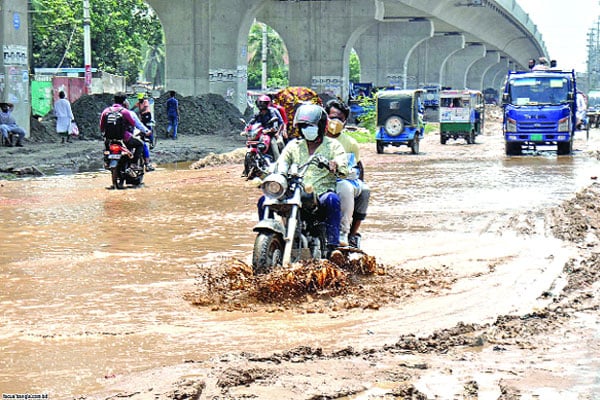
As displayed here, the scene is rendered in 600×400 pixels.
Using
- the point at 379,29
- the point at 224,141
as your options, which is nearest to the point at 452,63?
the point at 379,29

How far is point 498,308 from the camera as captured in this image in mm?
7168

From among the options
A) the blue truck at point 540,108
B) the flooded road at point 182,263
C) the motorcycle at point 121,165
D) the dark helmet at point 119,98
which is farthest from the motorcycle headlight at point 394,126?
the dark helmet at point 119,98

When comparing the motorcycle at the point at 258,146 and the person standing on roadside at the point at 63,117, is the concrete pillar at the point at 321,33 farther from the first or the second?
the motorcycle at the point at 258,146

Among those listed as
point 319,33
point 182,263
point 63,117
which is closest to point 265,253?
point 182,263

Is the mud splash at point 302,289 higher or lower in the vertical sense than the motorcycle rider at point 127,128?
lower

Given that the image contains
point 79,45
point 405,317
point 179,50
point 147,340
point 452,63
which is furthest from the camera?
point 452,63

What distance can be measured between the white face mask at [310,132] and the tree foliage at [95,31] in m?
46.7

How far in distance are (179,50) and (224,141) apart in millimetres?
8351

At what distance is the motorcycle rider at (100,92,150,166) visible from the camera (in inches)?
640

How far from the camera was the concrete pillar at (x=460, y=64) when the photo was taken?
8338cm

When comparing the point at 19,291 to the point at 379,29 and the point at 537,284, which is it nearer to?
the point at 537,284

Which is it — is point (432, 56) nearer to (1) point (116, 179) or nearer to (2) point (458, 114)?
(2) point (458, 114)

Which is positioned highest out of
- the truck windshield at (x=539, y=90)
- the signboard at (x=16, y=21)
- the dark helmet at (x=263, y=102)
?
the signboard at (x=16, y=21)

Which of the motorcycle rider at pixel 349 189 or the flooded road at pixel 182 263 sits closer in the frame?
the flooded road at pixel 182 263
